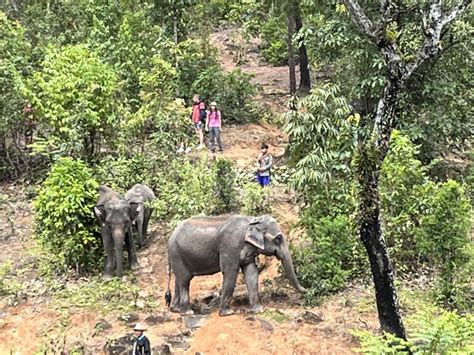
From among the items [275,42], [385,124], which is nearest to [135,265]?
[385,124]

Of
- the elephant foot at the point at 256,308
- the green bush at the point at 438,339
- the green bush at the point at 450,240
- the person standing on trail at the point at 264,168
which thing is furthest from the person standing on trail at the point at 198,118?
the green bush at the point at 438,339

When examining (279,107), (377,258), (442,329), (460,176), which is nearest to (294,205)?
(460,176)

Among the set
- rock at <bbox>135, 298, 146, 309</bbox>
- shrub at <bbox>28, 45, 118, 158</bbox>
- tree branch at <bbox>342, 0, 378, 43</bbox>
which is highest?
tree branch at <bbox>342, 0, 378, 43</bbox>

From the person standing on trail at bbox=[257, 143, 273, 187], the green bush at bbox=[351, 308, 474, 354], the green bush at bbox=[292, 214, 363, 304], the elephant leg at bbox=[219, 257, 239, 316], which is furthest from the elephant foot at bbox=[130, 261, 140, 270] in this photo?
the green bush at bbox=[351, 308, 474, 354]

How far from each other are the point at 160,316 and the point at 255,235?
1.91 m

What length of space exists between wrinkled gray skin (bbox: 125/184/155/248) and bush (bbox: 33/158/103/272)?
2.63 ft

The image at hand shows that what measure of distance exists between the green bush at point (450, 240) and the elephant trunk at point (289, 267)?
6.15 ft

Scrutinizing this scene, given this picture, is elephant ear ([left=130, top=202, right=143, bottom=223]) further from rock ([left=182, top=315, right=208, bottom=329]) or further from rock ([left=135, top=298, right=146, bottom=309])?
rock ([left=182, top=315, right=208, bottom=329])

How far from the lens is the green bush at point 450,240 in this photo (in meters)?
9.11

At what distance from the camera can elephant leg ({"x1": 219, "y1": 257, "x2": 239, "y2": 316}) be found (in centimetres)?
964

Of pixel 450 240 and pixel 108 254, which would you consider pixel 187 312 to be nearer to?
pixel 108 254

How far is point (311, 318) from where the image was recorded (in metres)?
9.12

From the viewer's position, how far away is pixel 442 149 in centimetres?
1485

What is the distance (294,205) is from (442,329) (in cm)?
773
